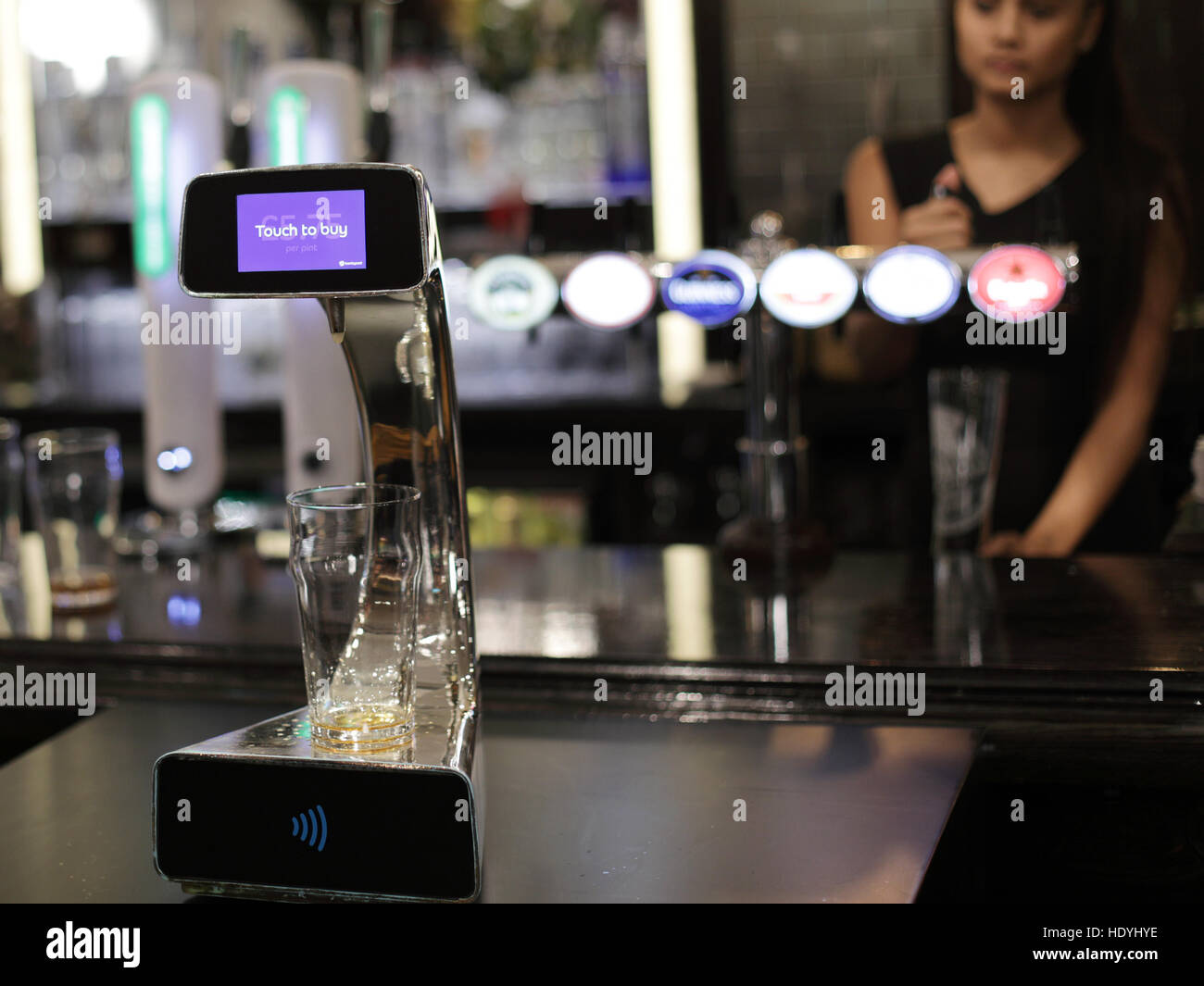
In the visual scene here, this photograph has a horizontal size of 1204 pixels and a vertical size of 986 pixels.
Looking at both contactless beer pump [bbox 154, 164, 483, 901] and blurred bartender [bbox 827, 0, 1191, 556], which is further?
blurred bartender [bbox 827, 0, 1191, 556]

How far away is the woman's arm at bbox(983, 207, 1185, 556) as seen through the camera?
2297mm

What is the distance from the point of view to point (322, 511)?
905 millimetres

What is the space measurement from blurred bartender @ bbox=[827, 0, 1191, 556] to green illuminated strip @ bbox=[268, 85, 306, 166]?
101 centimetres

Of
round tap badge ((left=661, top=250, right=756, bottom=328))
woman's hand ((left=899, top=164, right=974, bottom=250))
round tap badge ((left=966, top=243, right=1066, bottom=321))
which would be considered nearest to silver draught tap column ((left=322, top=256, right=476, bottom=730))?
round tap badge ((left=661, top=250, right=756, bottom=328))

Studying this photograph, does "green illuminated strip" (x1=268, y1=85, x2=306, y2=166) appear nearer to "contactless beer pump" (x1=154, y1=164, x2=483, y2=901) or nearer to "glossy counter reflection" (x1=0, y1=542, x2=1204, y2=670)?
"glossy counter reflection" (x1=0, y1=542, x2=1204, y2=670)

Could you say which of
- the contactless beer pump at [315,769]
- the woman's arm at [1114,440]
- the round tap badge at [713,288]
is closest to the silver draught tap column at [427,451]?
the contactless beer pump at [315,769]

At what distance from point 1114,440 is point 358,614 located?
1766mm

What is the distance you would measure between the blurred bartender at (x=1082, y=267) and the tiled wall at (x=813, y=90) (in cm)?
94

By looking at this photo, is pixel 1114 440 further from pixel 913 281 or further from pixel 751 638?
pixel 751 638

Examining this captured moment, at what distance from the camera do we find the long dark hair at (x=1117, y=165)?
2381mm

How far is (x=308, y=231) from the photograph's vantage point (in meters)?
0.88

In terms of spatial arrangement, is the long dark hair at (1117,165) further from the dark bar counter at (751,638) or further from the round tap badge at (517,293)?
the round tap badge at (517,293)

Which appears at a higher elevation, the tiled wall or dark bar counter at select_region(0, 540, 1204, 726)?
the tiled wall
